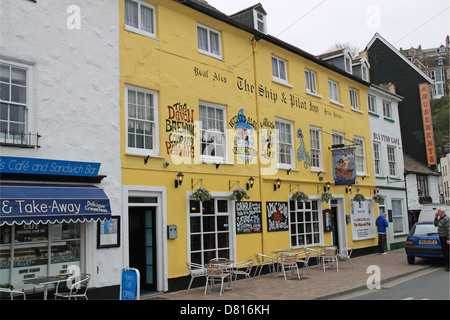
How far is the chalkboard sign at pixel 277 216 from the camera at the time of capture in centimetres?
1448

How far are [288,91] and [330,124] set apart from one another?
11.5ft

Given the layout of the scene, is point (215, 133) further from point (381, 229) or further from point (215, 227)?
point (381, 229)

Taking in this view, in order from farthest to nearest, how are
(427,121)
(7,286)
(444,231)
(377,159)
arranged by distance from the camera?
(427,121) < (377,159) < (444,231) < (7,286)

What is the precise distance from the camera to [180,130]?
11.8 m

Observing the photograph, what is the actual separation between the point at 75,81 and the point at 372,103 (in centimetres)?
1838

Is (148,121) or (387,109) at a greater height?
(387,109)

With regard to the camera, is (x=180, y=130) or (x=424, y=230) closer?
(x=180, y=130)

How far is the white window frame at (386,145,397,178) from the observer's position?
23672 millimetres

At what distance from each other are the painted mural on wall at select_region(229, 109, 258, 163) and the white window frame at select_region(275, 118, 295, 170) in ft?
5.29

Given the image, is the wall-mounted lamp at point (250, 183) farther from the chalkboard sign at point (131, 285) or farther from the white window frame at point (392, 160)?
the white window frame at point (392, 160)

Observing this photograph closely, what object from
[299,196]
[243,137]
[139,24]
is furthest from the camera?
[299,196]

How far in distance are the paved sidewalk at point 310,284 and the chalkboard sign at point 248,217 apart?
1598mm

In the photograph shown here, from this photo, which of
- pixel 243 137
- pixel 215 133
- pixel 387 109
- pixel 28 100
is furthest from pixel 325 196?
pixel 28 100

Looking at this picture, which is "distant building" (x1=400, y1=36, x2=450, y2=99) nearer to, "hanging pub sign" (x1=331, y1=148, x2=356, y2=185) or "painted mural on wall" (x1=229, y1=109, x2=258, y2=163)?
"hanging pub sign" (x1=331, y1=148, x2=356, y2=185)
